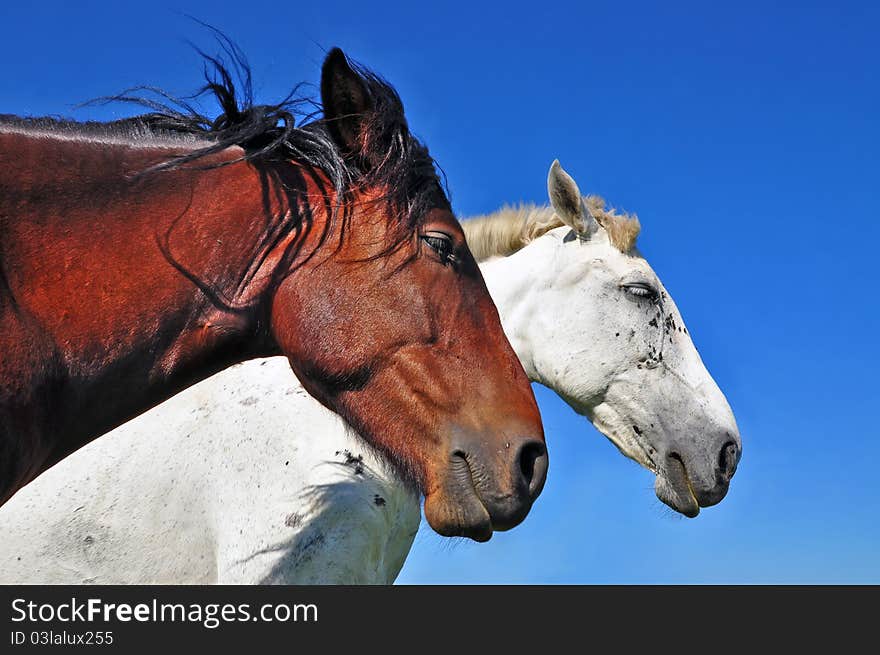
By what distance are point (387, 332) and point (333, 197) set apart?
1.80 ft

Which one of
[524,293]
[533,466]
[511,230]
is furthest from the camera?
[511,230]

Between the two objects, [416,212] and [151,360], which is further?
[416,212]

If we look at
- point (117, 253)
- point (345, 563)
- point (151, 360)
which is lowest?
point (345, 563)

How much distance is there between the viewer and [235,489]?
4301 millimetres

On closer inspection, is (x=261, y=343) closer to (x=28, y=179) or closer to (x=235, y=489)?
(x=28, y=179)

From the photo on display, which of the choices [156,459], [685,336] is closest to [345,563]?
[156,459]

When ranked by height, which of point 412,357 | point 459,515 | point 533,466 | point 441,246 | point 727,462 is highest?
point 441,246

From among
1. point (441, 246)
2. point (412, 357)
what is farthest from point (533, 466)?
point (441, 246)

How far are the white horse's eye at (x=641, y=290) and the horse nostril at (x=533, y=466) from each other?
2.91 m

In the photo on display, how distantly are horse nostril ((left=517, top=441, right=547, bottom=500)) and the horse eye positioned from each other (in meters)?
2.91

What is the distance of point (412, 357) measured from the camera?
2969 mm

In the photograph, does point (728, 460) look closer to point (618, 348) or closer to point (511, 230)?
point (618, 348)

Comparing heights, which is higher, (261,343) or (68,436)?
(261,343)

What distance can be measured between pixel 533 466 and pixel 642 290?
2.97m
